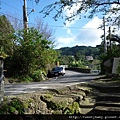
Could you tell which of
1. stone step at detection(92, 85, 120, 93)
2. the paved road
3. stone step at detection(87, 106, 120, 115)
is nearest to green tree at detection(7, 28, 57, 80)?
the paved road

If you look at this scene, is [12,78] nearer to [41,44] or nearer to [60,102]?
[41,44]

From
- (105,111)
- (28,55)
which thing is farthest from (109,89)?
(28,55)

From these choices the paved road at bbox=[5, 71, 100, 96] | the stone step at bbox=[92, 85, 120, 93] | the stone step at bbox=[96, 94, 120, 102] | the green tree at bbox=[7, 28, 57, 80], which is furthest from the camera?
the green tree at bbox=[7, 28, 57, 80]

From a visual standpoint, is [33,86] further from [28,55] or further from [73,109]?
[28,55]

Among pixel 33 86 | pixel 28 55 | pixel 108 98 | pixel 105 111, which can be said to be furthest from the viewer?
pixel 28 55

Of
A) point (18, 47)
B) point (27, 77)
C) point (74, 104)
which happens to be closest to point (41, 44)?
point (18, 47)

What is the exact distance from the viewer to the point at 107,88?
7.82 m

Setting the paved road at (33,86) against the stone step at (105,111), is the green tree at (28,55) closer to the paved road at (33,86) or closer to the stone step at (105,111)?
the paved road at (33,86)

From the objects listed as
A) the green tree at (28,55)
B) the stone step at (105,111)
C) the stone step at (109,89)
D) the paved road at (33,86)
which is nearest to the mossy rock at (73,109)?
the stone step at (105,111)

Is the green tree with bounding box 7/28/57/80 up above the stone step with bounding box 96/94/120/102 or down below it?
above

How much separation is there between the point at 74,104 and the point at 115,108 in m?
1.12

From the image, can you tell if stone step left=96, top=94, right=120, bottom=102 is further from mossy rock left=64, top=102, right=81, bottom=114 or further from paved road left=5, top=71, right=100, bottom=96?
paved road left=5, top=71, right=100, bottom=96

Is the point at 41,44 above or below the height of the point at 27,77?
above

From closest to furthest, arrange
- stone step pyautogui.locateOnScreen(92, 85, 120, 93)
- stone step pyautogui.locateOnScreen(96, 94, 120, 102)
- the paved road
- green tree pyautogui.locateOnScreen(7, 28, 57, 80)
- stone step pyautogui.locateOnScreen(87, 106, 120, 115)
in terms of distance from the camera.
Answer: stone step pyautogui.locateOnScreen(87, 106, 120, 115) < stone step pyautogui.locateOnScreen(96, 94, 120, 102) < stone step pyautogui.locateOnScreen(92, 85, 120, 93) < the paved road < green tree pyautogui.locateOnScreen(7, 28, 57, 80)
